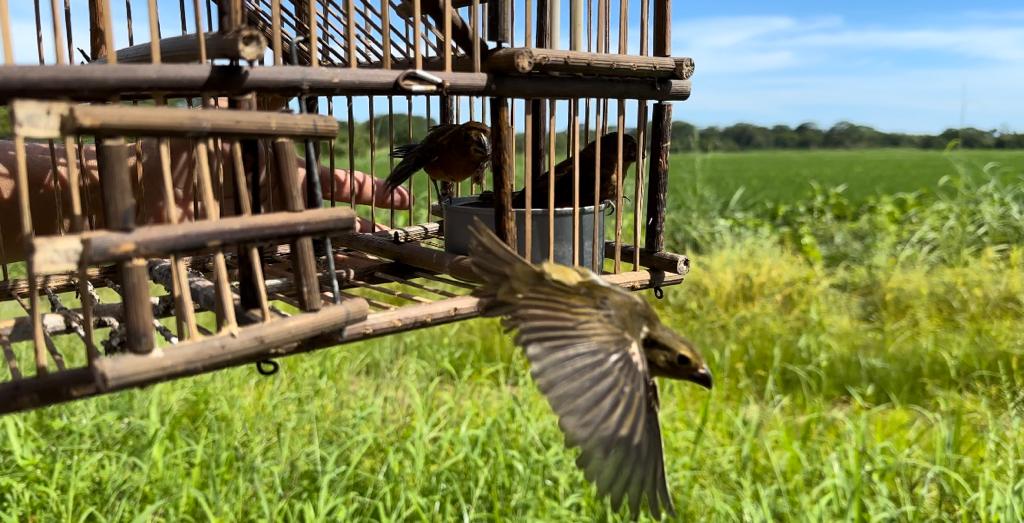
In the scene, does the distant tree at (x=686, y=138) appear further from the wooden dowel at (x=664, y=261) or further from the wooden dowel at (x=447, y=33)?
the wooden dowel at (x=447, y=33)

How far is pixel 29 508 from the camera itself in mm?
3219

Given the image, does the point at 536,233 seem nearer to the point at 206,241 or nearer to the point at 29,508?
the point at 206,241

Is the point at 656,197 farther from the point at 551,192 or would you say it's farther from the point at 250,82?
the point at 250,82

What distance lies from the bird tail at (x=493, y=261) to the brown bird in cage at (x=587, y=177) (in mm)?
449

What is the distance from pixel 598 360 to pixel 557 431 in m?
2.78

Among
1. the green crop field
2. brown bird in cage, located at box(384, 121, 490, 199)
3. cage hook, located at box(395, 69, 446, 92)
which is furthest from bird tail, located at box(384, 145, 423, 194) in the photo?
the green crop field

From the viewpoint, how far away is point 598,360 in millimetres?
1283

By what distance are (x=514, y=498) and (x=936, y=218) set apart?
6645 mm

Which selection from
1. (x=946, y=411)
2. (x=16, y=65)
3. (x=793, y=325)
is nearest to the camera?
(x=16, y=65)

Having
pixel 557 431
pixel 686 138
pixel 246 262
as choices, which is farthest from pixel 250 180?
pixel 686 138

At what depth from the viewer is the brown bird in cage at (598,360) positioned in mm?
1235

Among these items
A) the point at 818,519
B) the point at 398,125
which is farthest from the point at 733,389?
the point at 398,125

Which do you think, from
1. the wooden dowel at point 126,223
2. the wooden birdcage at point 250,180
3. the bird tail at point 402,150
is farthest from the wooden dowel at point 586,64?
the bird tail at point 402,150

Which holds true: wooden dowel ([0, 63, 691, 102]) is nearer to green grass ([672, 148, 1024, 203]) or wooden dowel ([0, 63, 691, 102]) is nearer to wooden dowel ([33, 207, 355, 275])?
wooden dowel ([33, 207, 355, 275])
